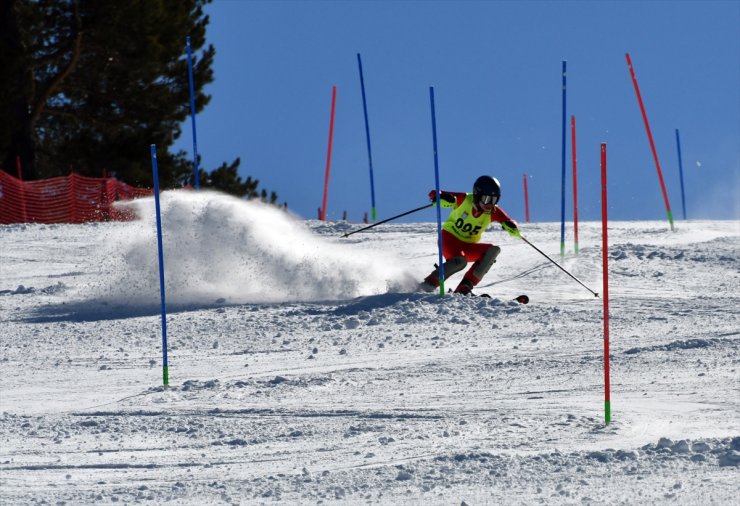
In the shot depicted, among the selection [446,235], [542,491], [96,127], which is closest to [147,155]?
[96,127]

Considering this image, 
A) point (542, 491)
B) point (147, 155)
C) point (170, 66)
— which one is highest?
point (170, 66)

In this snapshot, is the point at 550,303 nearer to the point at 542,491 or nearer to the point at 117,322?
the point at 117,322

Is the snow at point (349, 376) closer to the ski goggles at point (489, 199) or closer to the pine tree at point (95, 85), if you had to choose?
the ski goggles at point (489, 199)

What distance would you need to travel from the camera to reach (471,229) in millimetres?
13961

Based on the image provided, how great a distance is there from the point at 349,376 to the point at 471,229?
15.7 ft

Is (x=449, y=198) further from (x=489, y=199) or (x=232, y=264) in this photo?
(x=232, y=264)

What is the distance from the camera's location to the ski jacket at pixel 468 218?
13.8 meters

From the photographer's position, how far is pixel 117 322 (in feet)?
42.8

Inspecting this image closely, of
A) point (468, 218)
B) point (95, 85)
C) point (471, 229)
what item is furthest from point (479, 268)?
point (95, 85)

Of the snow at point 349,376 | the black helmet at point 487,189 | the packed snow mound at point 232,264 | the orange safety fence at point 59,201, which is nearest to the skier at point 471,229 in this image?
the black helmet at point 487,189

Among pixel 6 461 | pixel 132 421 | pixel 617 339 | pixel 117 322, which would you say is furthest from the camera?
pixel 117 322

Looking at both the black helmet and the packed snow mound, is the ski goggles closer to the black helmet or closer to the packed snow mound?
the black helmet

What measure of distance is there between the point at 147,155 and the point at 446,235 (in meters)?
24.4

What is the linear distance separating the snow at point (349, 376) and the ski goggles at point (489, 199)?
42.3 inches
